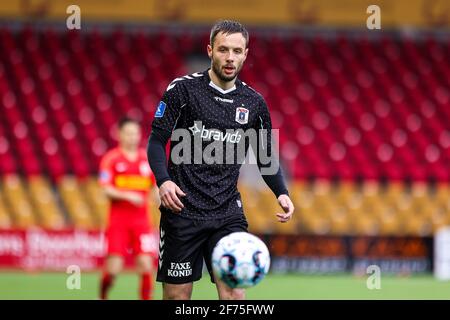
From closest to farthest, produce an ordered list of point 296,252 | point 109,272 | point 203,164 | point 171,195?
point 171,195 → point 203,164 → point 109,272 → point 296,252

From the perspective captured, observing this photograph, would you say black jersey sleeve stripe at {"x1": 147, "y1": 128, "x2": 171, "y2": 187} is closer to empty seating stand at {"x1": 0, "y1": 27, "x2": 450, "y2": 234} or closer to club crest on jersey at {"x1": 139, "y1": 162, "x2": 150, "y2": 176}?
club crest on jersey at {"x1": 139, "y1": 162, "x2": 150, "y2": 176}

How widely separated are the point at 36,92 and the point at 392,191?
6.42 m

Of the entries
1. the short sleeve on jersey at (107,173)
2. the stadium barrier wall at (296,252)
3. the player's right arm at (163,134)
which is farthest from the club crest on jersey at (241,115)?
the stadium barrier wall at (296,252)

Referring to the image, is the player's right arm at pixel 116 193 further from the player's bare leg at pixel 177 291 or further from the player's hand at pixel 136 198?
the player's bare leg at pixel 177 291

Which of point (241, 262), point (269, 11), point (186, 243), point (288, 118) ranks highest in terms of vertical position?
point (269, 11)

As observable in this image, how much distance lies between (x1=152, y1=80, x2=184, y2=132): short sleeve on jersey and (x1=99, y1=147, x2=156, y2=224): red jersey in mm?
4057

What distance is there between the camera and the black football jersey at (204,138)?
5723 mm

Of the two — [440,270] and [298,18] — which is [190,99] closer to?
[440,270]

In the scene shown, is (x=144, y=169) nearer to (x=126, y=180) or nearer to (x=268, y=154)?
(x=126, y=180)

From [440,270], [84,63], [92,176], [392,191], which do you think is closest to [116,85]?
[84,63]

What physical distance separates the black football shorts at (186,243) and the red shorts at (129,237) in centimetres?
374

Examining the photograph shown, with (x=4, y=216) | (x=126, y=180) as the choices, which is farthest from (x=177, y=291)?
(x=4, y=216)

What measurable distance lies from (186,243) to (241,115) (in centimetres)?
82

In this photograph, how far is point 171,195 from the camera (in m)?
5.41
